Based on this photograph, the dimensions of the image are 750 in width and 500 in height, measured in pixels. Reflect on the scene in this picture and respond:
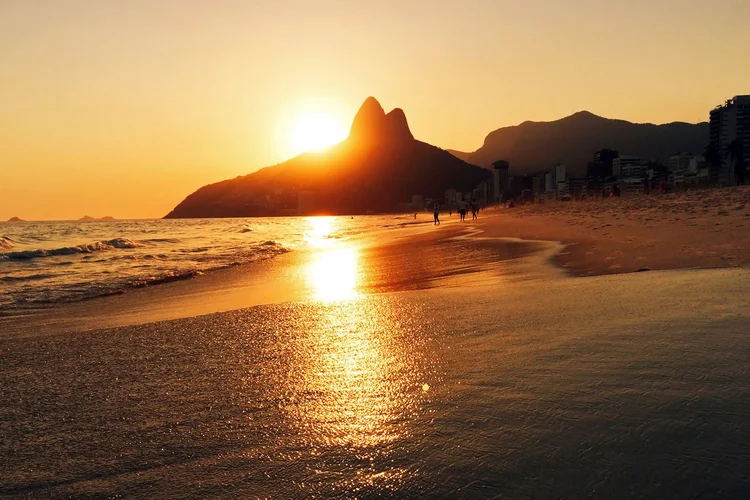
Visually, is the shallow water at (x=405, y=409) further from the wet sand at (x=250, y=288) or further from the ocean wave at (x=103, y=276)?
the ocean wave at (x=103, y=276)

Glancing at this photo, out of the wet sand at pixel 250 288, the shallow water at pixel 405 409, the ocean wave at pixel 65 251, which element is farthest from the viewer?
the ocean wave at pixel 65 251

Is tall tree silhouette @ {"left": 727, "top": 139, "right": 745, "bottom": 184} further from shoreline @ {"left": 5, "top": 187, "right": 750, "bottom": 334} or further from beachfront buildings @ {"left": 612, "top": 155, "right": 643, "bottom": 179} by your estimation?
shoreline @ {"left": 5, "top": 187, "right": 750, "bottom": 334}

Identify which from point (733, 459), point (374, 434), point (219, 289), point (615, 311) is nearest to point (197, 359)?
point (374, 434)

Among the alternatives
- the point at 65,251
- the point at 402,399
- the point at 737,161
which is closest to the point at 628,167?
the point at 737,161

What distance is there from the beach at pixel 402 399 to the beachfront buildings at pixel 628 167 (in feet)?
635

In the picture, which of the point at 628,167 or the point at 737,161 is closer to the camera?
the point at 737,161

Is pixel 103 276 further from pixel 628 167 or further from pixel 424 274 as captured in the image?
pixel 628 167

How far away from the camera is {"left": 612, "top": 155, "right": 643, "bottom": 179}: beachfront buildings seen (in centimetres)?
18025

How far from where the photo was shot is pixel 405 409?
3670mm

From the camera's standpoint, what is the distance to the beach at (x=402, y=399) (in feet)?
8.91

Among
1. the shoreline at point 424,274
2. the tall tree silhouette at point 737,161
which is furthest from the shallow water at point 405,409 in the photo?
the tall tree silhouette at point 737,161

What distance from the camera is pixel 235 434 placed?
3.39m

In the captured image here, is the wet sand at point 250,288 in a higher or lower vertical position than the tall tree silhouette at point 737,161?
lower

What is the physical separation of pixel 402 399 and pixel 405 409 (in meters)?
0.22
